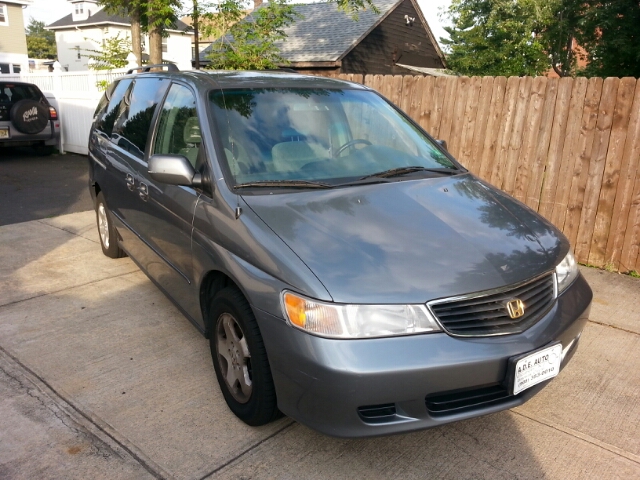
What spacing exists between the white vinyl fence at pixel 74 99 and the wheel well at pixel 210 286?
9.64 meters

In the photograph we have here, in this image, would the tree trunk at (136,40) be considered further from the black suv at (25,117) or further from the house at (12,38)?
the house at (12,38)

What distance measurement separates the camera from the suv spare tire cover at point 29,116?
11.8 meters

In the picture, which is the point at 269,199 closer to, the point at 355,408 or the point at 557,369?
the point at 355,408

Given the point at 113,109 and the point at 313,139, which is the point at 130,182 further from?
the point at 313,139

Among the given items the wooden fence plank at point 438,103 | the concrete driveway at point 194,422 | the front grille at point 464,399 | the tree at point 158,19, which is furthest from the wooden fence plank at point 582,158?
the tree at point 158,19

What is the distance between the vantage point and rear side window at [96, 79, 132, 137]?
519 centimetres

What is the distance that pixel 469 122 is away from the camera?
6.68m

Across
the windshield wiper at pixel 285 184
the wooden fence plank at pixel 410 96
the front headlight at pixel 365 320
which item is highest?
the wooden fence plank at pixel 410 96

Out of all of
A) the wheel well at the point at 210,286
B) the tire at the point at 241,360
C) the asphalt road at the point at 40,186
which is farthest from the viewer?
the asphalt road at the point at 40,186

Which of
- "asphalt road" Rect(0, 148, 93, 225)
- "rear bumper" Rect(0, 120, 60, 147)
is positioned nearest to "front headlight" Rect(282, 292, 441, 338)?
"asphalt road" Rect(0, 148, 93, 225)

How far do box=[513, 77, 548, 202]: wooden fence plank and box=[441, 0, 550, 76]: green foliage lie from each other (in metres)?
16.6

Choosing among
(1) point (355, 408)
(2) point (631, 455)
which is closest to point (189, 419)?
(1) point (355, 408)

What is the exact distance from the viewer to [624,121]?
18.0 ft

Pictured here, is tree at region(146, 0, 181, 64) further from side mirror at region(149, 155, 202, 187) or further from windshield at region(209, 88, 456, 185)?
side mirror at region(149, 155, 202, 187)
